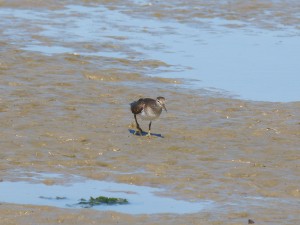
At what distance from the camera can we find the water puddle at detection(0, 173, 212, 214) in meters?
12.4

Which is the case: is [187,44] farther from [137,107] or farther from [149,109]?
[149,109]

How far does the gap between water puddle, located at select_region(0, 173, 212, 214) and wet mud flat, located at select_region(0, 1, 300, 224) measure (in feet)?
0.44

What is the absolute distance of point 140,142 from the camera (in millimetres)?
16109

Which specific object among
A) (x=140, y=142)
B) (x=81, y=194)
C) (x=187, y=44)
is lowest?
(x=81, y=194)

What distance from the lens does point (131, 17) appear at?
99.0 ft

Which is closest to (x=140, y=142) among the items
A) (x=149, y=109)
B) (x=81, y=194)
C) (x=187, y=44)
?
(x=149, y=109)

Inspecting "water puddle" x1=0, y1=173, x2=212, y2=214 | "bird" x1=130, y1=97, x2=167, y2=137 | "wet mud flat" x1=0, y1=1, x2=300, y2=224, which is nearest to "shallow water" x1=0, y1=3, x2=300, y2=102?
"wet mud flat" x1=0, y1=1, x2=300, y2=224

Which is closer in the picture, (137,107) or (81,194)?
(81,194)

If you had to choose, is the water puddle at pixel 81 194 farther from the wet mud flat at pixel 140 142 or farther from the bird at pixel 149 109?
the bird at pixel 149 109

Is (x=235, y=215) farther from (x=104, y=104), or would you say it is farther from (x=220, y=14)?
(x=220, y=14)

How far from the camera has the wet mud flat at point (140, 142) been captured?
12.4 m

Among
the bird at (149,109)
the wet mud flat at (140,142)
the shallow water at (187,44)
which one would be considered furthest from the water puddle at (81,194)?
the shallow water at (187,44)

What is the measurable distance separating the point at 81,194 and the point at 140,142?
10.8ft

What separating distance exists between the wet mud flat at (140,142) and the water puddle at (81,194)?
133 mm
